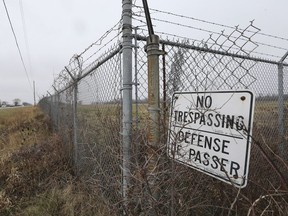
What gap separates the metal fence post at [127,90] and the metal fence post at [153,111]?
0.24m

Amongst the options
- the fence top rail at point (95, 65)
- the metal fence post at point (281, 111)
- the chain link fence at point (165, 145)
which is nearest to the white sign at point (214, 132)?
the chain link fence at point (165, 145)

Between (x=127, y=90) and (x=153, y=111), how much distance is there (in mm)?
352

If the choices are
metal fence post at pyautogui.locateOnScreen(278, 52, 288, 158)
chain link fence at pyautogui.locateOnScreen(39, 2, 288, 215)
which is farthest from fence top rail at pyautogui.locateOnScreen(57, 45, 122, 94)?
metal fence post at pyautogui.locateOnScreen(278, 52, 288, 158)

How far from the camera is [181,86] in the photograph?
7.95 feet

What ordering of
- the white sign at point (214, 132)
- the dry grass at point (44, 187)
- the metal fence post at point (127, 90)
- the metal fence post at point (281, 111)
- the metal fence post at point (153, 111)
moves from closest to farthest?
the white sign at point (214, 132), the metal fence post at point (153, 111), the metal fence post at point (127, 90), the dry grass at point (44, 187), the metal fence post at point (281, 111)

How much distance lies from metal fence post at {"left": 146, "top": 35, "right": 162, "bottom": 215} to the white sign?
128 mm

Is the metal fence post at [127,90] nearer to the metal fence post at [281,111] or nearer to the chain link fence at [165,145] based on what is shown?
the chain link fence at [165,145]

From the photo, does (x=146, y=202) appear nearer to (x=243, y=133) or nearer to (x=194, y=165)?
(x=194, y=165)

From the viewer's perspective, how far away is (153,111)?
1.98m

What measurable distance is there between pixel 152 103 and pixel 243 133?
76 cm

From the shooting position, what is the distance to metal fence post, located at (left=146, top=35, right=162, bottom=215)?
1970 millimetres

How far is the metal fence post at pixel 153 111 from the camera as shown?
197 centimetres

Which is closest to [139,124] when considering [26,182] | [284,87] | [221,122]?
[221,122]

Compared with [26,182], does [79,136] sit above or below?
above
